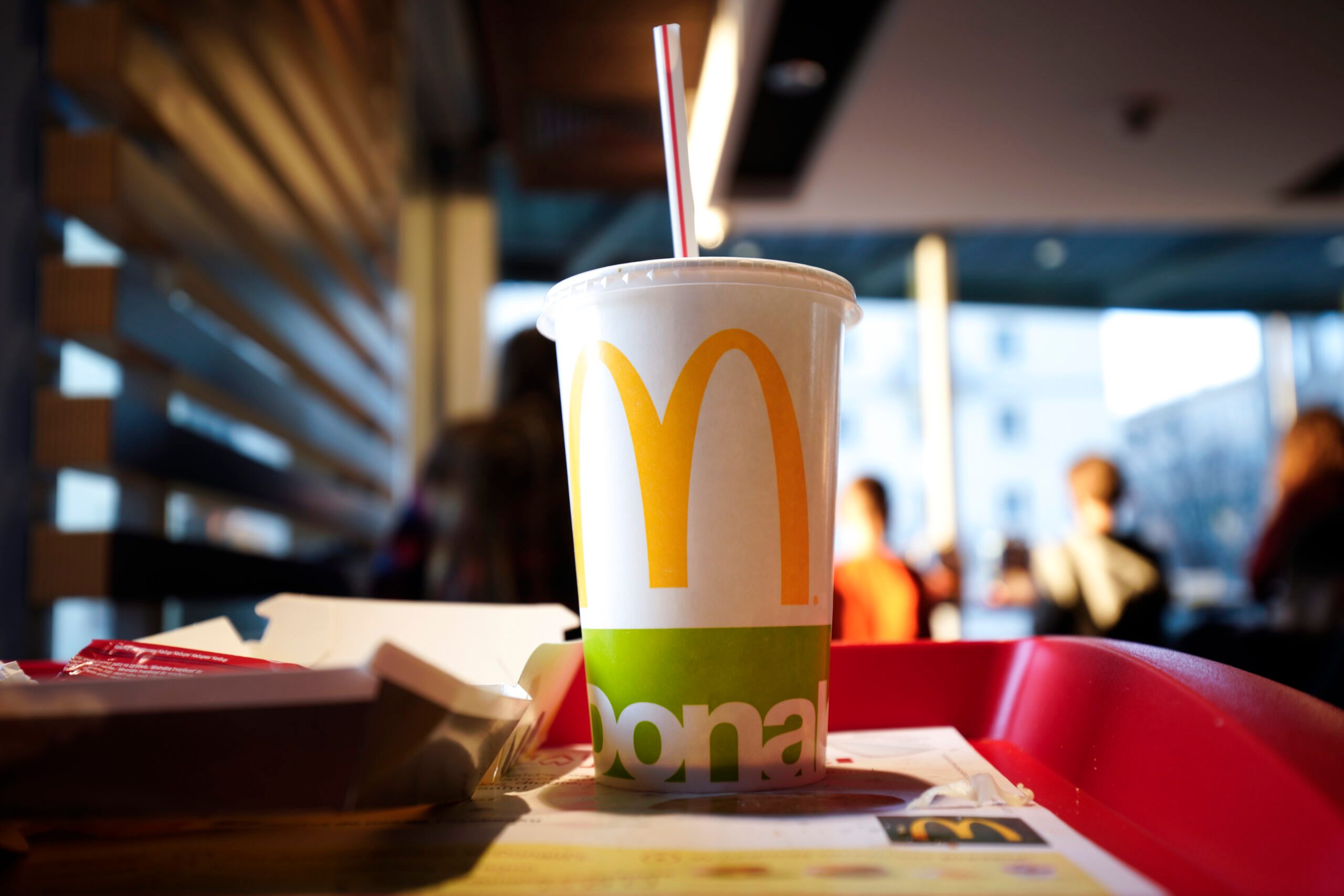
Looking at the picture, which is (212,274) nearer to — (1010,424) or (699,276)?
(699,276)

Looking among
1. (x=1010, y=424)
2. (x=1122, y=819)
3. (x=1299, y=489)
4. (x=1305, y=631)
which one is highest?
(x=1010, y=424)

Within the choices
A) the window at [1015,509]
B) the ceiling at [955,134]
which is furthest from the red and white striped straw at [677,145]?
the window at [1015,509]

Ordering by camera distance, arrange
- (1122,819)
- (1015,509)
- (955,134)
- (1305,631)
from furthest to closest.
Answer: (1015,509) → (955,134) → (1305,631) → (1122,819)

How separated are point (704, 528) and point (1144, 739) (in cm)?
23

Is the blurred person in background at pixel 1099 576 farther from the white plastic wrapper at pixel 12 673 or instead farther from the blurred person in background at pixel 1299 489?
the white plastic wrapper at pixel 12 673

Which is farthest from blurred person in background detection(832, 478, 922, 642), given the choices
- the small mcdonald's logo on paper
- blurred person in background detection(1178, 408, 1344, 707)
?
the small mcdonald's logo on paper

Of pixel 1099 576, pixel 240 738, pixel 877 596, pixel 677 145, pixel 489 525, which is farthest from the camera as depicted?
pixel 1099 576

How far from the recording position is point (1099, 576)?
3387mm

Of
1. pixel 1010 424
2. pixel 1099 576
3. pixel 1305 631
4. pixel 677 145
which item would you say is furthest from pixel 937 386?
pixel 677 145

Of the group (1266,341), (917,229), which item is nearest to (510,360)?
(917,229)

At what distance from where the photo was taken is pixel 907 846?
387 millimetres

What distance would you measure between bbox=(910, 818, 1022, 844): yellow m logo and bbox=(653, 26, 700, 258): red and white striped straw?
0.33 meters

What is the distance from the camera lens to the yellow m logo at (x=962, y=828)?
40 cm

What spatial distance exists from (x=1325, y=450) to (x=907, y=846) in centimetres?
358
